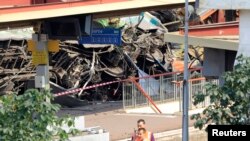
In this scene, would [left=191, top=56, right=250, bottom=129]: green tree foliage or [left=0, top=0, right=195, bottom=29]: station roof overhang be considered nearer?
[left=191, top=56, right=250, bottom=129]: green tree foliage

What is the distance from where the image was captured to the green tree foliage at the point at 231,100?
30.9ft

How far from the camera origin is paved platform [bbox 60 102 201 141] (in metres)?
18.2

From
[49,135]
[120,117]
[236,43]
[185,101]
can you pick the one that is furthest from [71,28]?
[49,135]

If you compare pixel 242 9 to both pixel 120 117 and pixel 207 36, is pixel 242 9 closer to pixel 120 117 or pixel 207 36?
pixel 207 36

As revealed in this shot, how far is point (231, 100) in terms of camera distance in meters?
9.49

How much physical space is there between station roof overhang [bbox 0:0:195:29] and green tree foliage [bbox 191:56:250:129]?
7943mm

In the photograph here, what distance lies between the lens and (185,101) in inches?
444

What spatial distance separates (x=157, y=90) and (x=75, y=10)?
5094 mm

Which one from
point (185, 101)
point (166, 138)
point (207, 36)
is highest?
point (207, 36)

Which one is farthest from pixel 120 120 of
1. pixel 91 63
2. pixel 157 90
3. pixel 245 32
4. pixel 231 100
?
pixel 231 100

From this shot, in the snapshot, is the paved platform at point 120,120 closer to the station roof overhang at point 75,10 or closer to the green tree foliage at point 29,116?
the station roof overhang at point 75,10

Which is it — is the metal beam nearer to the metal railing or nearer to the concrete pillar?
the concrete pillar

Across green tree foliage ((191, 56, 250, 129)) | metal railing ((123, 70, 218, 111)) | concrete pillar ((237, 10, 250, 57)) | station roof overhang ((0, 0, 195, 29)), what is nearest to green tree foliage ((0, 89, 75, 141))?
Answer: green tree foliage ((191, 56, 250, 129))

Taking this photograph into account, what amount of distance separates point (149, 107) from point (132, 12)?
3.23 m
